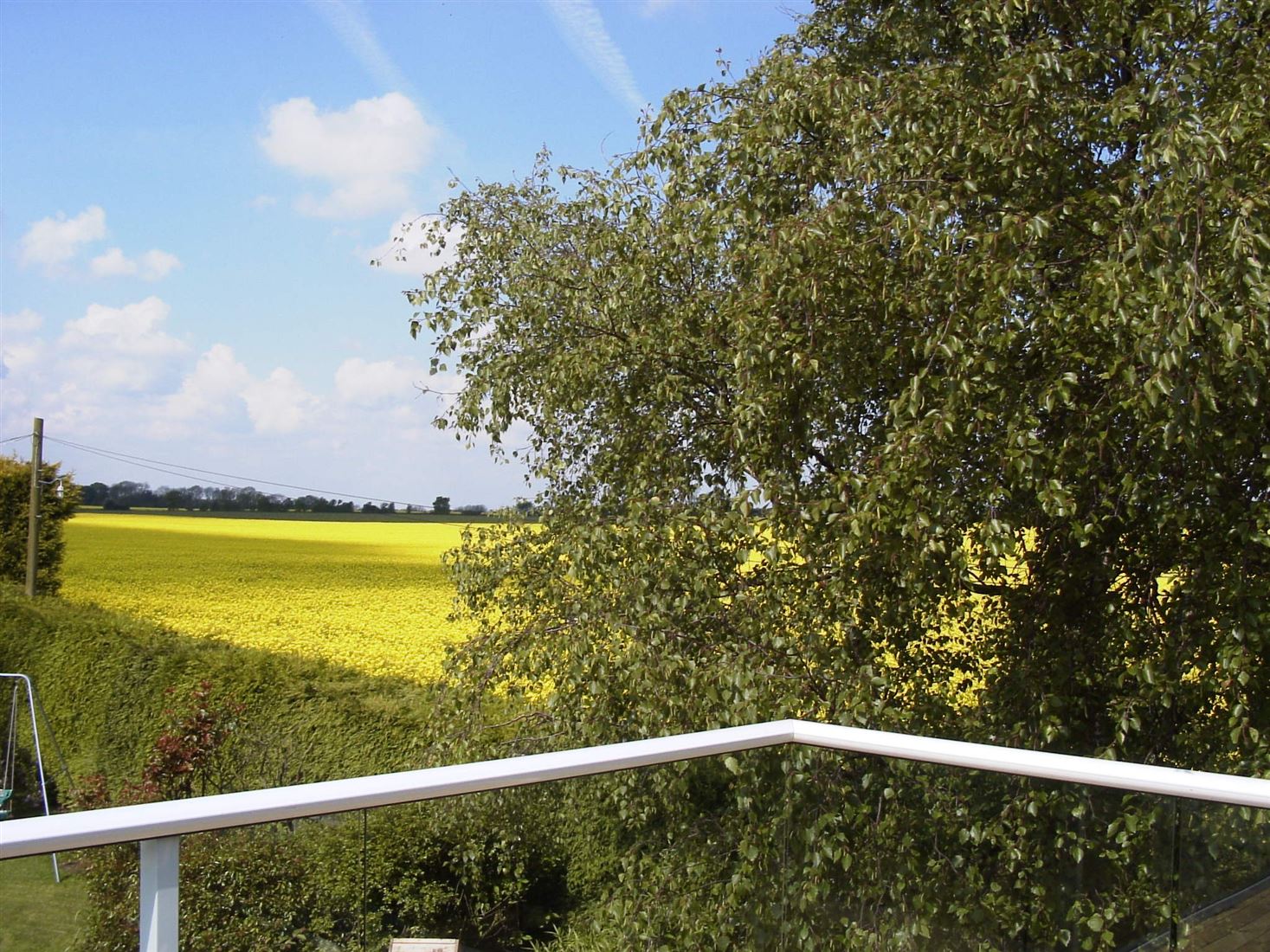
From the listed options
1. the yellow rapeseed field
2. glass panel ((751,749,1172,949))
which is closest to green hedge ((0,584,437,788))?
the yellow rapeseed field

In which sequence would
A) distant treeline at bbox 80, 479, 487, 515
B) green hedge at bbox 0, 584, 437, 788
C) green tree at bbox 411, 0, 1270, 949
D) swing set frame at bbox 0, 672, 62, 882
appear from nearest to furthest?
green tree at bbox 411, 0, 1270, 949
green hedge at bbox 0, 584, 437, 788
swing set frame at bbox 0, 672, 62, 882
distant treeline at bbox 80, 479, 487, 515

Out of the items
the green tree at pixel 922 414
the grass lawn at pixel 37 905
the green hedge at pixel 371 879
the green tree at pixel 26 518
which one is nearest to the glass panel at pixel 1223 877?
the green tree at pixel 922 414

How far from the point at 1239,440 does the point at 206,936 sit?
3.16m

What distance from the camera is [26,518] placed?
11.7 meters

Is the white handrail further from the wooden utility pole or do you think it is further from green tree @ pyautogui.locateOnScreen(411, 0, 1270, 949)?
the wooden utility pole

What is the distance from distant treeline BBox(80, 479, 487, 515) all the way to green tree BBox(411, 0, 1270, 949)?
6596 millimetres

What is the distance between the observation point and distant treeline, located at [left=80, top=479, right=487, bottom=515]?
11188 mm

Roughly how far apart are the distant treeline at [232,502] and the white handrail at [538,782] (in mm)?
9015

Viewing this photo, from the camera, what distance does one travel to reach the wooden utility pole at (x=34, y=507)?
11.0 meters

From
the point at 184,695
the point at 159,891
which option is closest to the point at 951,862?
the point at 159,891

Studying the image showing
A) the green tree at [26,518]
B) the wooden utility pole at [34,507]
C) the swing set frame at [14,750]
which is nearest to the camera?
the swing set frame at [14,750]

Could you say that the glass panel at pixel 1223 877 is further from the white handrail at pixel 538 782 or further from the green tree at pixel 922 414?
Answer: the green tree at pixel 922 414

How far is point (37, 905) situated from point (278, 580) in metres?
10.2

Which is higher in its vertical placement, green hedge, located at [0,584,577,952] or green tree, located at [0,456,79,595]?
green tree, located at [0,456,79,595]
